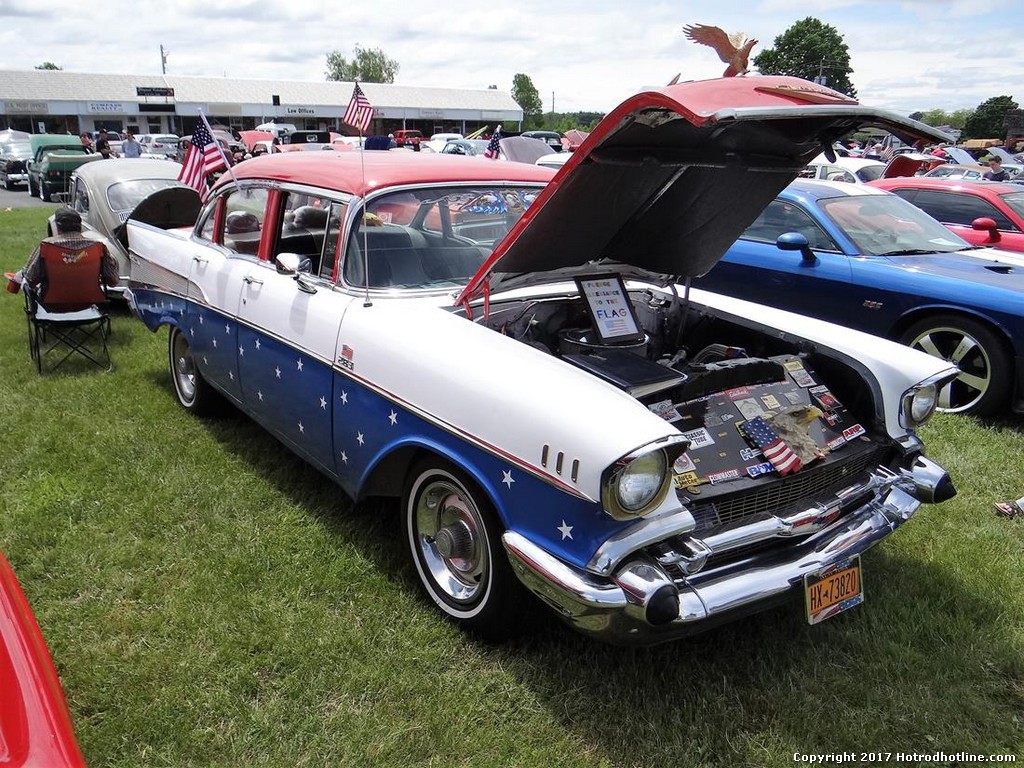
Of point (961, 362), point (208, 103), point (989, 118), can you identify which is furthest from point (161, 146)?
point (989, 118)

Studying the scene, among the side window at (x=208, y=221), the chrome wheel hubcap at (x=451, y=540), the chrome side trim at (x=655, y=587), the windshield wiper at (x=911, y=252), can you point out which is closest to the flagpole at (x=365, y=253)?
the chrome wheel hubcap at (x=451, y=540)

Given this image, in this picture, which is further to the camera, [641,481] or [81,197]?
[81,197]

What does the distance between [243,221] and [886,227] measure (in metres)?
4.88

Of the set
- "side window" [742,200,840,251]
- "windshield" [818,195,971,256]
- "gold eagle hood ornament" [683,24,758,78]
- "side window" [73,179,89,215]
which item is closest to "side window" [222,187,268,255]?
"gold eagle hood ornament" [683,24,758,78]

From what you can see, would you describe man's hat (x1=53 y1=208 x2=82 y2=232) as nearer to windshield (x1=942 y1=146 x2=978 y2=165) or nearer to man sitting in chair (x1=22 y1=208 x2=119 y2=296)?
man sitting in chair (x1=22 y1=208 x2=119 y2=296)

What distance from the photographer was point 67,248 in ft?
19.6

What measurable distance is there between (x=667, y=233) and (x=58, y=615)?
3068mm

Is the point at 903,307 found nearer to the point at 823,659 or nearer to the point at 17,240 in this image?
the point at 823,659

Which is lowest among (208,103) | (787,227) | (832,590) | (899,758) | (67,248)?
(899,758)

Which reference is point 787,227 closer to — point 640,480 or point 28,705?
point 640,480

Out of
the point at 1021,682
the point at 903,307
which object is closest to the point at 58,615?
the point at 1021,682

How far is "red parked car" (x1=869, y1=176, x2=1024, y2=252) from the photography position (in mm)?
7262

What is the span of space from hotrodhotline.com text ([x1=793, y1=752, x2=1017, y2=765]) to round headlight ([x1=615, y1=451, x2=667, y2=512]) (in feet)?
3.24

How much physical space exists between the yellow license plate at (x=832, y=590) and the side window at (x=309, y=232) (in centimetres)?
242
